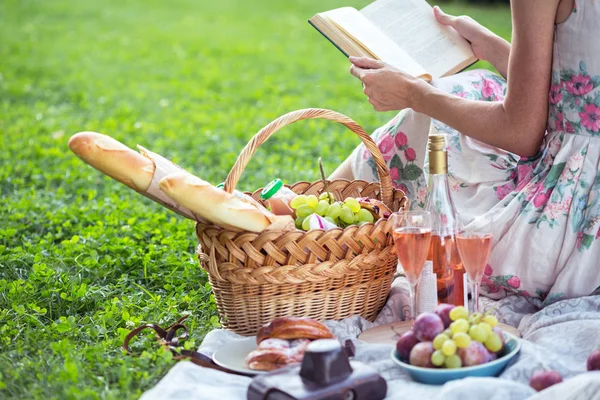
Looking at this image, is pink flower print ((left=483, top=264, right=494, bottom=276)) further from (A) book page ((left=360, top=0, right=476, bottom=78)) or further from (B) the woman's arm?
(A) book page ((left=360, top=0, right=476, bottom=78))

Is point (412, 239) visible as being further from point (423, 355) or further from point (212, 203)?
point (212, 203)

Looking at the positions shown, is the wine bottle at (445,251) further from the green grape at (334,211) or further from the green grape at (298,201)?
the green grape at (298,201)

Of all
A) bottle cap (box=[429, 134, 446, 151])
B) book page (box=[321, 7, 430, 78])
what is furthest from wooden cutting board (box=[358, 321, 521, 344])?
book page (box=[321, 7, 430, 78])

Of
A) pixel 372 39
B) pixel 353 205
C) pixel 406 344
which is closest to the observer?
pixel 406 344

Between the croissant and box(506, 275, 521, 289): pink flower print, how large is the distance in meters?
0.68

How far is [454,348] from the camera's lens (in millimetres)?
2217

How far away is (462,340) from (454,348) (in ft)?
0.10

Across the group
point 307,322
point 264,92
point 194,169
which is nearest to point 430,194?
point 307,322

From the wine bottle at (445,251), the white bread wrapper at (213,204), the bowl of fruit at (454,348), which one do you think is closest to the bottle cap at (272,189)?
the white bread wrapper at (213,204)

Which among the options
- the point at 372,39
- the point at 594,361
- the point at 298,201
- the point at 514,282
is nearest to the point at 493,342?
the point at 594,361

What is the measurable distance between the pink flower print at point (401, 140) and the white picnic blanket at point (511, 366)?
2.43 ft

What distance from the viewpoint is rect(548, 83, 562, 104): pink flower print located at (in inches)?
104

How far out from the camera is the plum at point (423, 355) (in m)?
2.26

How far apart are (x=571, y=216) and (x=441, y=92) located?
2.00 feet
